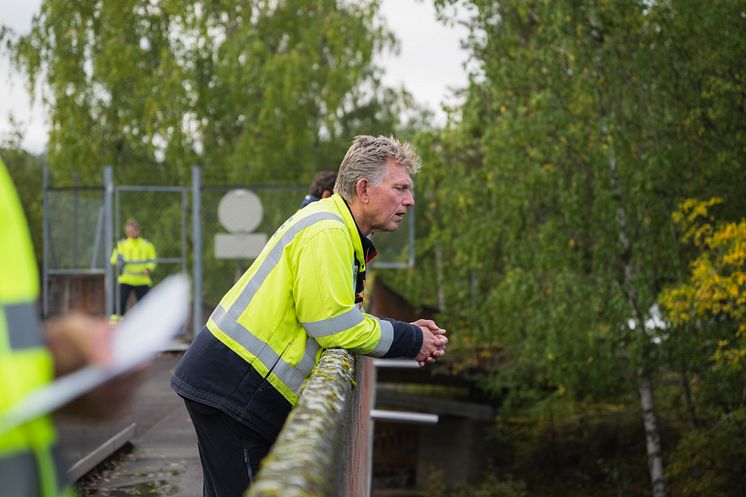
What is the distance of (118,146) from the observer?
26453 millimetres

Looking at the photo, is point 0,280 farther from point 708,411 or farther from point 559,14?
point 708,411

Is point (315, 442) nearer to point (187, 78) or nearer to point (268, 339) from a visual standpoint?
point (268, 339)

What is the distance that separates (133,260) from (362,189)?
12.4 meters

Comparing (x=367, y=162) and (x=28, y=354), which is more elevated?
(x=367, y=162)

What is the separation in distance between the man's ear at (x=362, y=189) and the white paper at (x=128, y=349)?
2.37 meters

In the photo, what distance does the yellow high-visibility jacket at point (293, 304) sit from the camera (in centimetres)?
385

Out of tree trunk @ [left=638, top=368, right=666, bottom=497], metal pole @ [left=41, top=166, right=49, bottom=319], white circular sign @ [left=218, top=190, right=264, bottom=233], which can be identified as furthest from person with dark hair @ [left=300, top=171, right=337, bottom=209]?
tree trunk @ [left=638, top=368, right=666, bottom=497]

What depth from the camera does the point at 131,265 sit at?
16250 mm

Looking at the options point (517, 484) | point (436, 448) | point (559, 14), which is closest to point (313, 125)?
point (436, 448)

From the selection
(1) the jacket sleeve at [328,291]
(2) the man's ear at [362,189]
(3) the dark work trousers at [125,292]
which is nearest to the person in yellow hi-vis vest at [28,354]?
(1) the jacket sleeve at [328,291]

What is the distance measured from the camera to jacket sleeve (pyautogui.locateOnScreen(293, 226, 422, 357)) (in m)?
3.83

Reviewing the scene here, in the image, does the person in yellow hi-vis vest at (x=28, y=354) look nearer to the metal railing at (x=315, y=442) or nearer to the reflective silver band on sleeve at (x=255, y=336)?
the metal railing at (x=315, y=442)

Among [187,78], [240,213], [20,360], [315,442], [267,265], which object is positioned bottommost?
[315,442]

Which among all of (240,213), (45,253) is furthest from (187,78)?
(240,213)
